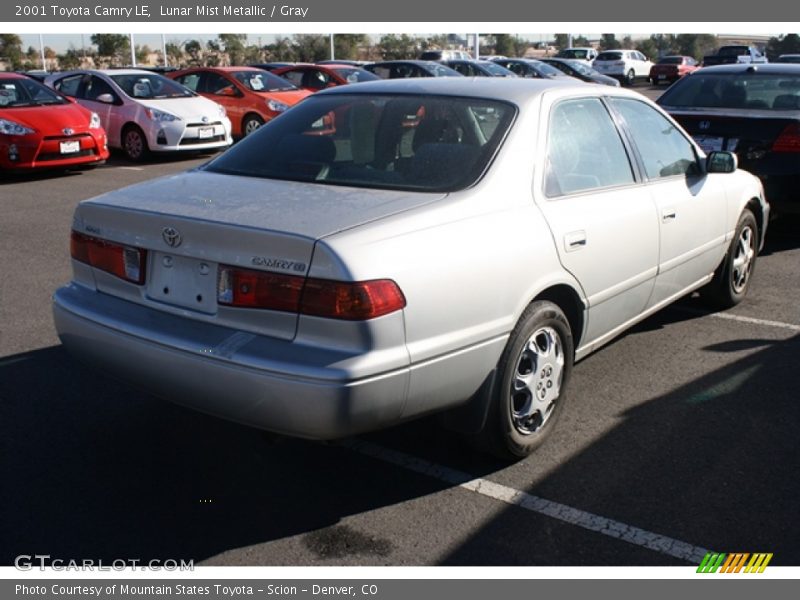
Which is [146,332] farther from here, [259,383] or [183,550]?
[183,550]

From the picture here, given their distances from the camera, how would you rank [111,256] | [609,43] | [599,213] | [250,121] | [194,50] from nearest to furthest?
[111,256], [599,213], [250,121], [194,50], [609,43]

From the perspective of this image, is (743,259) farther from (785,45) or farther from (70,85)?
(785,45)

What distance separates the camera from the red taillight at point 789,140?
24.6 feet

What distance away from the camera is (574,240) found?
157 inches

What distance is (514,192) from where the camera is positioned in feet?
12.4

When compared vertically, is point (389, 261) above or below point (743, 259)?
above

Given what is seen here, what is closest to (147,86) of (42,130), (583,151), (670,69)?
(42,130)

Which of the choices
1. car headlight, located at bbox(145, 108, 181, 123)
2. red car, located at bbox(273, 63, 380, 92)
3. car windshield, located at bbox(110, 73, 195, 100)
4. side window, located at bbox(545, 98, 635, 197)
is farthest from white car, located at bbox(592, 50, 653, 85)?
side window, located at bbox(545, 98, 635, 197)

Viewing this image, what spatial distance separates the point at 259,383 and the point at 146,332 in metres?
0.60

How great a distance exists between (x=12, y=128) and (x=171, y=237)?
937 centimetres

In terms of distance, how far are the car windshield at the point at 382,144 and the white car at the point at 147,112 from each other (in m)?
9.75

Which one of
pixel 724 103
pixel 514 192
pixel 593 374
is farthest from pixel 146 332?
pixel 724 103

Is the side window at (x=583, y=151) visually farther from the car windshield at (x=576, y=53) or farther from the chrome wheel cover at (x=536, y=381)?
the car windshield at (x=576, y=53)

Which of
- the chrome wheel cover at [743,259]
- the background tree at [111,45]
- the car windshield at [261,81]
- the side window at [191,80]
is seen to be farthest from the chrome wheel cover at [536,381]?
the background tree at [111,45]
